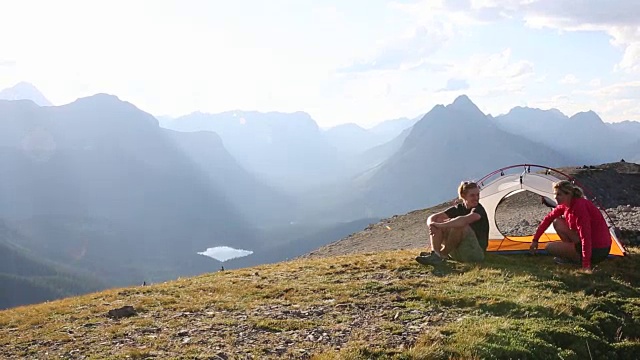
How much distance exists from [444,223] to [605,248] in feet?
16.7

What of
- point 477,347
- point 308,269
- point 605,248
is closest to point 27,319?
point 308,269

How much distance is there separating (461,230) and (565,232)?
3.48m

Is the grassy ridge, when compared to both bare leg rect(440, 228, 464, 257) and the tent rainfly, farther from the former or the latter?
the tent rainfly

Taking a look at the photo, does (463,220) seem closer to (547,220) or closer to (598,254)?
(547,220)

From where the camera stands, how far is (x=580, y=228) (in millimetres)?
15727

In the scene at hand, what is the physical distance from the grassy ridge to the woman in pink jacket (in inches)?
27.1

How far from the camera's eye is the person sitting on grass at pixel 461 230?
1645 cm

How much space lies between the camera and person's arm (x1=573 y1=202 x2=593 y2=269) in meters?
15.6

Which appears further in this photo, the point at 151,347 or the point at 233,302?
the point at 233,302

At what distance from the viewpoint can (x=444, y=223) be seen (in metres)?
16.4

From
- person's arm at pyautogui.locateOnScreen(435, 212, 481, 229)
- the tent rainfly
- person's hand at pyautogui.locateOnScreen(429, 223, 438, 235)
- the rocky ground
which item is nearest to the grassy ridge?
person's hand at pyautogui.locateOnScreen(429, 223, 438, 235)

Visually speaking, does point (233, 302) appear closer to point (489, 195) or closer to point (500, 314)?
point (500, 314)

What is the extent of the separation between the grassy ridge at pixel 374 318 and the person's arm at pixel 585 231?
0.53 metres

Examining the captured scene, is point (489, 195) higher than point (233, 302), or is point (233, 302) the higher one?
point (489, 195)
